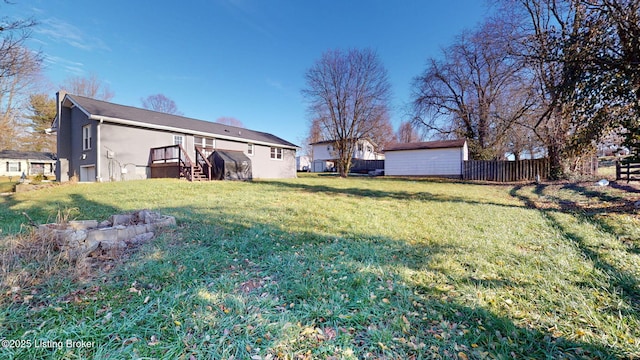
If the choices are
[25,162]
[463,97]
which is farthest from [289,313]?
[25,162]

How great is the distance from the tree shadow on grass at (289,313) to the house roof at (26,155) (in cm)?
3749

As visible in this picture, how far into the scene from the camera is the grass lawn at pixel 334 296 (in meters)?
1.76

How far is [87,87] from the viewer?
2478 cm

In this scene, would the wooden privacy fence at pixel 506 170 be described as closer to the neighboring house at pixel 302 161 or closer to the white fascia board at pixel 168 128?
the white fascia board at pixel 168 128

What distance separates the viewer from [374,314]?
2.14 m

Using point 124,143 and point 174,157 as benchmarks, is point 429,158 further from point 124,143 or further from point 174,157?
point 124,143

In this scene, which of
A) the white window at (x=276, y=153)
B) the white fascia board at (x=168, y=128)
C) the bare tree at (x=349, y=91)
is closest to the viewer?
the white fascia board at (x=168, y=128)

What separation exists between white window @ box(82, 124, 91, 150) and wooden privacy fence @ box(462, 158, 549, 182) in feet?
78.7

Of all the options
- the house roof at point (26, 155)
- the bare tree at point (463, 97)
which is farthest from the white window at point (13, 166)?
the bare tree at point (463, 97)

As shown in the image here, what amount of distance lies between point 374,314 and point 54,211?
23.9ft

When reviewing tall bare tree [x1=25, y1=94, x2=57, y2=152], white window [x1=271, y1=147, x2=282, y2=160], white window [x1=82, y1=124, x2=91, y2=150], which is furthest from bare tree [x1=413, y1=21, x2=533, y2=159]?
tall bare tree [x1=25, y1=94, x2=57, y2=152]

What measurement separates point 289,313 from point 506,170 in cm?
1931

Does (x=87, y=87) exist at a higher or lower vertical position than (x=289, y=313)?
higher

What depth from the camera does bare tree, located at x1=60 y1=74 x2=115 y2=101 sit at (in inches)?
949
